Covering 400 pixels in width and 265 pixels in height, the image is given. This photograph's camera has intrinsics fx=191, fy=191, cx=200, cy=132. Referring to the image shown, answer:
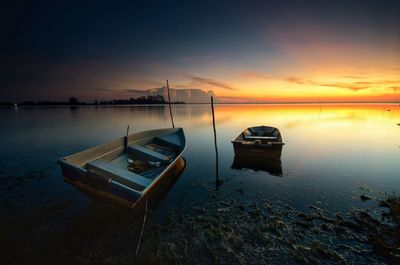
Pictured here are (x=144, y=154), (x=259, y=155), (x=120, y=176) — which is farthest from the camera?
(x=259, y=155)

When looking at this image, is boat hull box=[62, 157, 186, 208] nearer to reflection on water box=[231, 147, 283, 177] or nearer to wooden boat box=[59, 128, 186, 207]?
wooden boat box=[59, 128, 186, 207]

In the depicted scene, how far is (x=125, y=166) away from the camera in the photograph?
34.3 feet

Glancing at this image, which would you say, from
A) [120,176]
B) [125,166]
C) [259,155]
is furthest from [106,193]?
[259,155]

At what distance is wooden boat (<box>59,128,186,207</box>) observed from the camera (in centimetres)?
663

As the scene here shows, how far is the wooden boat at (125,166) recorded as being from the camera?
6633 millimetres

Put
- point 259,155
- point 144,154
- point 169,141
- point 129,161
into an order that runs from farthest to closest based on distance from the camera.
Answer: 1. point 169,141
2. point 259,155
3. point 144,154
4. point 129,161

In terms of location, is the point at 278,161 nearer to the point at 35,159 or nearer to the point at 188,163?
the point at 188,163

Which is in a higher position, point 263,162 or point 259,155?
point 259,155

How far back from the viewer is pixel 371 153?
60.7ft

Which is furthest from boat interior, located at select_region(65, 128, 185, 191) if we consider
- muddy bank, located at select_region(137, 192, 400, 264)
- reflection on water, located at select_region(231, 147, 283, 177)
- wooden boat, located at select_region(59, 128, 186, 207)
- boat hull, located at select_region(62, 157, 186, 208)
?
reflection on water, located at select_region(231, 147, 283, 177)

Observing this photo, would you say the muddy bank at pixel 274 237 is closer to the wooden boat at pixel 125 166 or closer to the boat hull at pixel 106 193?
the boat hull at pixel 106 193

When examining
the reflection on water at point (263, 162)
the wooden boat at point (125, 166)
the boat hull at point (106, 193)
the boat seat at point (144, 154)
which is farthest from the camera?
the reflection on water at point (263, 162)

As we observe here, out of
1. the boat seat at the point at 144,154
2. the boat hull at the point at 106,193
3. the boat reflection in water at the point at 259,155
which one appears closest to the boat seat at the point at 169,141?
the boat seat at the point at 144,154

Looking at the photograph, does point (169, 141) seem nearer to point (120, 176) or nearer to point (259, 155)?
point (259, 155)
